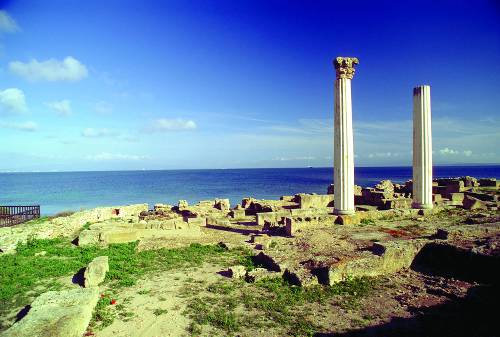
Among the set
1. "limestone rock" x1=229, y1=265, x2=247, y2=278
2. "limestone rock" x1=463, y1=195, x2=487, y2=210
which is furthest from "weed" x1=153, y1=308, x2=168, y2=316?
"limestone rock" x1=463, y1=195, x2=487, y2=210

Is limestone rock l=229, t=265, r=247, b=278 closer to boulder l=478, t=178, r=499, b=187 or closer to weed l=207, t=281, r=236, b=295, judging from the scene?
weed l=207, t=281, r=236, b=295

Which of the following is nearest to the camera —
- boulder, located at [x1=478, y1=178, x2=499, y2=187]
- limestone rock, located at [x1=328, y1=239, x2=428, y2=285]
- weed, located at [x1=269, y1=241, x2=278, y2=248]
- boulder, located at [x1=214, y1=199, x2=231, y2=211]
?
limestone rock, located at [x1=328, y1=239, x2=428, y2=285]

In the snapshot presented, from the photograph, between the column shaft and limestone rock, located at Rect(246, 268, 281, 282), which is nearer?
limestone rock, located at Rect(246, 268, 281, 282)

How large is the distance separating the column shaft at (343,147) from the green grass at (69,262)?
6165mm

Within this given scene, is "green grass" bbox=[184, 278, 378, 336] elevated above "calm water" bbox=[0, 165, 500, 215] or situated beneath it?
elevated above

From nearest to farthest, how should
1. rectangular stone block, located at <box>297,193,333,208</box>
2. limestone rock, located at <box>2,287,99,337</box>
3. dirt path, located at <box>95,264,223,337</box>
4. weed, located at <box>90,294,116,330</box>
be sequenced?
limestone rock, located at <box>2,287,99,337</box> < dirt path, located at <box>95,264,223,337</box> < weed, located at <box>90,294,116,330</box> < rectangular stone block, located at <box>297,193,333,208</box>

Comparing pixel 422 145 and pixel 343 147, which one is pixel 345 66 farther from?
pixel 422 145

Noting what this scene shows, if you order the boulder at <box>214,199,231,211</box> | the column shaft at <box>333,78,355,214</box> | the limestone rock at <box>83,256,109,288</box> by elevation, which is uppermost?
the column shaft at <box>333,78,355,214</box>

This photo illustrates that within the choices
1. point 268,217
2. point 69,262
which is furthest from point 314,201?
point 69,262

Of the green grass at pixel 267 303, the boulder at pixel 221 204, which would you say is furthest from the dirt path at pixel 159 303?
the boulder at pixel 221 204

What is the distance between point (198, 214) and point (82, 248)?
10.4m

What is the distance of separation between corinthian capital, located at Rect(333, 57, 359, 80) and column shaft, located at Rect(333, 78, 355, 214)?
9.0 inches

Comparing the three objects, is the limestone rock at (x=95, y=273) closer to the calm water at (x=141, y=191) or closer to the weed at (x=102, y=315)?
the weed at (x=102, y=315)

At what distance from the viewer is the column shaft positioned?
15531 millimetres
